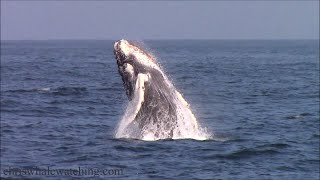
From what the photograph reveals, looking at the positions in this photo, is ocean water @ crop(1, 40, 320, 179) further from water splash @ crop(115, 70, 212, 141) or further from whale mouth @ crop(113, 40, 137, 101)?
whale mouth @ crop(113, 40, 137, 101)

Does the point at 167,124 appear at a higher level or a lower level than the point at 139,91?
lower

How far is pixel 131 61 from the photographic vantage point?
18.5 m

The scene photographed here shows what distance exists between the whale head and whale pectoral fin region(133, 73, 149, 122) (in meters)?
0.26

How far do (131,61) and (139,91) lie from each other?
0.86 metres

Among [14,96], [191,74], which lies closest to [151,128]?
[14,96]

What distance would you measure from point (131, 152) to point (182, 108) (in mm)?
2016

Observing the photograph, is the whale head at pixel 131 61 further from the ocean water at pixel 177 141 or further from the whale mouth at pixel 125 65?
the ocean water at pixel 177 141

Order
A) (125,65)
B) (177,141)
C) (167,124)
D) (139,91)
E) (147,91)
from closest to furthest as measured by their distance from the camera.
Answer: (139,91) < (147,91) < (125,65) < (167,124) < (177,141)

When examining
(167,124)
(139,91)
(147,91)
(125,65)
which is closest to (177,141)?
(167,124)

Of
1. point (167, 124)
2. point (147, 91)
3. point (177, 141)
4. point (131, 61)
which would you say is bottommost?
point (177, 141)

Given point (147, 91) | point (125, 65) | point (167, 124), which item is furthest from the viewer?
point (167, 124)

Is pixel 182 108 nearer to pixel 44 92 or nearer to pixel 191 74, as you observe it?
pixel 44 92

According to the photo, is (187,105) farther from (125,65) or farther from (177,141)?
(125,65)

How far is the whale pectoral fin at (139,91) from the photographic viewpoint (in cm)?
1811
